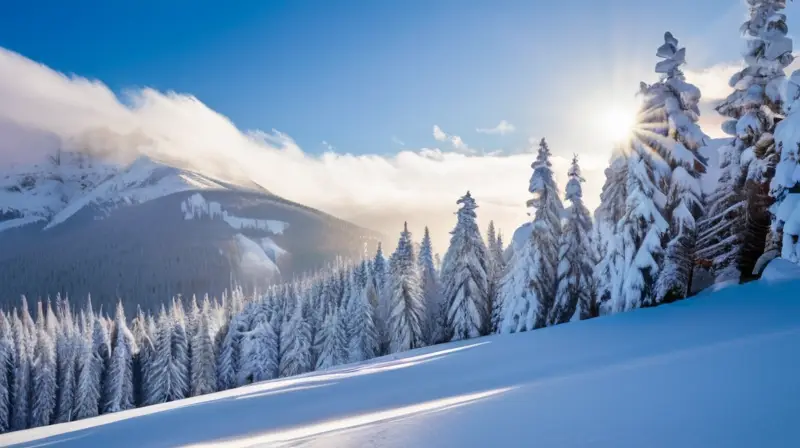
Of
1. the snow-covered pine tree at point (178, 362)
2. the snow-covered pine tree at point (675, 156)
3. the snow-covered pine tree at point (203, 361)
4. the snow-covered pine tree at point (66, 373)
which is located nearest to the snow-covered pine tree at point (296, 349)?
the snow-covered pine tree at point (203, 361)

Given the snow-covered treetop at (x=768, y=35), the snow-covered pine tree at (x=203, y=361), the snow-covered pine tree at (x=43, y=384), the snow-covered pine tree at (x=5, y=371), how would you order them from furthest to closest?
the snow-covered pine tree at (x=203, y=361) < the snow-covered pine tree at (x=43, y=384) < the snow-covered pine tree at (x=5, y=371) < the snow-covered treetop at (x=768, y=35)

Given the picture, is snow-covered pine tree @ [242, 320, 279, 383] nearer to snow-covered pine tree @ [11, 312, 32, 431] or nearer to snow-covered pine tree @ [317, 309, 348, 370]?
snow-covered pine tree @ [317, 309, 348, 370]

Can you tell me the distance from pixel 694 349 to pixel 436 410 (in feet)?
16.9

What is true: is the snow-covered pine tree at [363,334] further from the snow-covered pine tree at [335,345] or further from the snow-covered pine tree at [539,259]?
the snow-covered pine tree at [539,259]

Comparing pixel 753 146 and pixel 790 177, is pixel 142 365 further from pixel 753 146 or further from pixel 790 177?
pixel 790 177

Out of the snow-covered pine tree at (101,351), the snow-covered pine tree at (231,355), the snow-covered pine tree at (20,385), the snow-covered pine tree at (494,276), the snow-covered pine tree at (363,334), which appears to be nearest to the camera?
the snow-covered pine tree at (494,276)

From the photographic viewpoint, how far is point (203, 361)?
54906mm

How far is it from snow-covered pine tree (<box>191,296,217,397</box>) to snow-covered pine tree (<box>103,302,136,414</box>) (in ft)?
26.3

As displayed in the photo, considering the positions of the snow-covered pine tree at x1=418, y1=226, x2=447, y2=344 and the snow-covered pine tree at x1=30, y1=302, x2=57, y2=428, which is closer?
the snow-covered pine tree at x1=418, y1=226, x2=447, y2=344

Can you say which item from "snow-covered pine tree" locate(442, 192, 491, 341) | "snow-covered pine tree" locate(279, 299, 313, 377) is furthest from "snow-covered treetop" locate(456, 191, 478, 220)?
"snow-covered pine tree" locate(279, 299, 313, 377)

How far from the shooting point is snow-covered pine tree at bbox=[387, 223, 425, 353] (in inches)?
1454

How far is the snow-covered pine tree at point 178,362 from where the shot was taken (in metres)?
52.9

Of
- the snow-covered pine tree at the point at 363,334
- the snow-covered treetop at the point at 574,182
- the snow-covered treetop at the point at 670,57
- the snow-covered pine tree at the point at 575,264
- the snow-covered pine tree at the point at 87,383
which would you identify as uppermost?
the snow-covered treetop at the point at 670,57

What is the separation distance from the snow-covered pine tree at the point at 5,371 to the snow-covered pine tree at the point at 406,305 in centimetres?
4784
